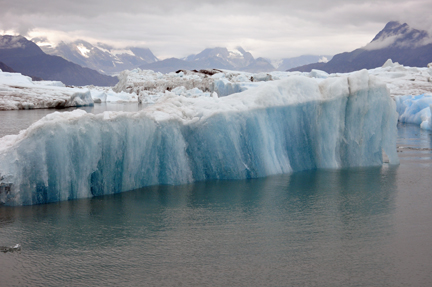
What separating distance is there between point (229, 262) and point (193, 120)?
4.78m

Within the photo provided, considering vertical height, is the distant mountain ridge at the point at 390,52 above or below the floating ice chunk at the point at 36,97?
above

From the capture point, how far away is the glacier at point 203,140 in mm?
7258

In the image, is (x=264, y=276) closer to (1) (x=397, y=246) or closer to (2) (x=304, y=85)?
(1) (x=397, y=246)

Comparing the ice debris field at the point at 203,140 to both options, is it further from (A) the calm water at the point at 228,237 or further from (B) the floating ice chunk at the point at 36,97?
(B) the floating ice chunk at the point at 36,97

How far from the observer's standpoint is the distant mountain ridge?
150125 mm

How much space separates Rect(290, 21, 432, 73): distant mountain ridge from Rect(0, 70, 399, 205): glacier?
14890 cm

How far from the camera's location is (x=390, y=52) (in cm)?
15975

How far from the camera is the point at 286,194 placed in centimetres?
802

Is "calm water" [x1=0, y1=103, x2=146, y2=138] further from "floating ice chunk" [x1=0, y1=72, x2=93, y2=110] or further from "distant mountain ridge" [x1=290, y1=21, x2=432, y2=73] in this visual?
"distant mountain ridge" [x1=290, y1=21, x2=432, y2=73]

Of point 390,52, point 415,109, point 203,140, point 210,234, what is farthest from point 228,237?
point 390,52

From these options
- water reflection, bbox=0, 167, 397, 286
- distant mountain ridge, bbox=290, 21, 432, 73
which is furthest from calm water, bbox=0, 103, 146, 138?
distant mountain ridge, bbox=290, 21, 432, 73

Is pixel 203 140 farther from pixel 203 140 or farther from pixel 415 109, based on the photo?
pixel 415 109

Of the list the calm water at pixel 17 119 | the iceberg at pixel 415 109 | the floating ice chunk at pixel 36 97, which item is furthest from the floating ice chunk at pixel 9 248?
the floating ice chunk at pixel 36 97

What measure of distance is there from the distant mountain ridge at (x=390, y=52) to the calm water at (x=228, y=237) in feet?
502
